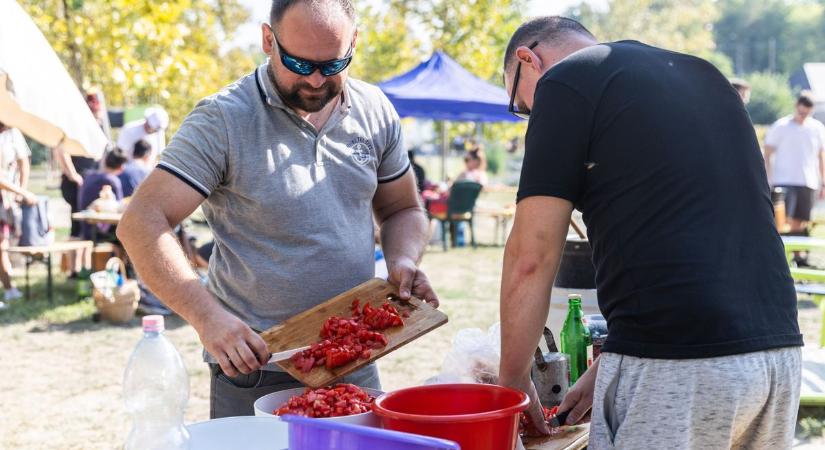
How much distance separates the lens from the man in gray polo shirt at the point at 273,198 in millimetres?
2266

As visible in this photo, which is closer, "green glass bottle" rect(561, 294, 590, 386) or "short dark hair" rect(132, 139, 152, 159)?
"green glass bottle" rect(561, 294, 590, 386)

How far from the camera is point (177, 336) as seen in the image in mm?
8016

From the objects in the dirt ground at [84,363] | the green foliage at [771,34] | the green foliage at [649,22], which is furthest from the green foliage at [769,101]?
the dirt ground at [84,363]

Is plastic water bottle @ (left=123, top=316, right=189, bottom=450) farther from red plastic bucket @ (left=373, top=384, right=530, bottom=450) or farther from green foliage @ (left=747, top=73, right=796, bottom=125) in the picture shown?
green foliage @ (left=747, top=73, right=796, bottom=125)

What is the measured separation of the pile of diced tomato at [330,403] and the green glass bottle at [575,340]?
3.02ft

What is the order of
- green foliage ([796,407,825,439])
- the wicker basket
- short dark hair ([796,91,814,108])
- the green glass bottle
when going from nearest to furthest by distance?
the green glass bottle
green foliage ([796,407,825,439])
the wicker basket
short dark hair ([796,91,814,108])

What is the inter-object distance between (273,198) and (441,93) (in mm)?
10426

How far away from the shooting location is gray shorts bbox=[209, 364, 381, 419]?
8.35ft

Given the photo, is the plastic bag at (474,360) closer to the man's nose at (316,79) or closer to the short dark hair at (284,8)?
the man's nose at (316,79)

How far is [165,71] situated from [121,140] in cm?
98

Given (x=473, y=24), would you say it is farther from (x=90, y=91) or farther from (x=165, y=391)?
(x=165, y=391)

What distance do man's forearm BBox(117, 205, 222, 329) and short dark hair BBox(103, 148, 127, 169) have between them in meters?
7.82

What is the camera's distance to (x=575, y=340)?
2783 mm

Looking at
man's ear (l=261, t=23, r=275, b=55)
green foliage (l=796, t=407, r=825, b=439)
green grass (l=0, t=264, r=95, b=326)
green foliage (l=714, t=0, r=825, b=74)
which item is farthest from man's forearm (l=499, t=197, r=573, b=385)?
green foliage (l=714, t=0, r=825, b=74)
